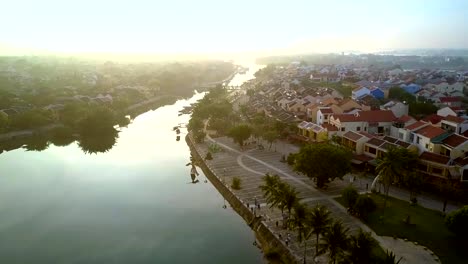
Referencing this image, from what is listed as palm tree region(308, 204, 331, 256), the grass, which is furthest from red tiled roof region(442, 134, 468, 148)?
palm tree region(308, 204, 331, 256)

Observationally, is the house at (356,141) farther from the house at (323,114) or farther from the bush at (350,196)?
the bush at (350,196)

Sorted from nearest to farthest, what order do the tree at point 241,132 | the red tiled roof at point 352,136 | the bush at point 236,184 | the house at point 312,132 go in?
1. the bush at point 236,184
2. the red tiled roof at point 352,136
3. the house at point 312,132
4. the tree at point 241,132

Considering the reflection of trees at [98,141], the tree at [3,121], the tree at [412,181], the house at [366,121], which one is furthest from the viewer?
the tree at [3,121]

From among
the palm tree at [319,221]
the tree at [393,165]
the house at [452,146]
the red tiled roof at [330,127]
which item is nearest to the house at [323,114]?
the red tiled roof at [330,127]

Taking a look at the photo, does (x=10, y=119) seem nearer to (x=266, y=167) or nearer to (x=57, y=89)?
(x=57, y=89)

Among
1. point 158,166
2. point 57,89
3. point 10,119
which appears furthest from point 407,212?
point 57,89

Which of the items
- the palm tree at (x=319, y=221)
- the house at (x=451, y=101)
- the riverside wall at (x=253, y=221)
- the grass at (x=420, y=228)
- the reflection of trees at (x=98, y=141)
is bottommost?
the reflection of trees at (x=98, y=141)

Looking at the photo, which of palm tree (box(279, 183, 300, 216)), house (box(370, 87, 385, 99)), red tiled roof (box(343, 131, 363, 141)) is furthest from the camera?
house (box(370, 87, 385, 99))

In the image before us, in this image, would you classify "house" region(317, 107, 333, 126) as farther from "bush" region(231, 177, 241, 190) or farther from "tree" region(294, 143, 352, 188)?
"bush" region(231, 177, 241, 190)

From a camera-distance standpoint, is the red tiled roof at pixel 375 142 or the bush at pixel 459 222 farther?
the red tiled roof at pixel 375 142
